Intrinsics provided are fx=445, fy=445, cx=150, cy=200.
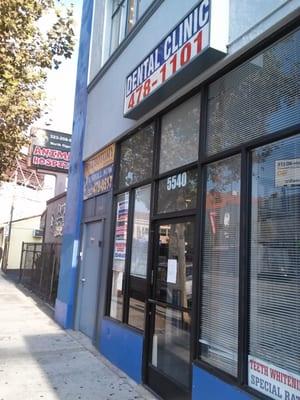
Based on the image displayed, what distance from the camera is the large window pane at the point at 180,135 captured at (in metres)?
5.84

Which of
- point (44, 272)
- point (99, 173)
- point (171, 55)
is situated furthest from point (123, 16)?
point (44, 272)

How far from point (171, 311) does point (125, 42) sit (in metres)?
4.96

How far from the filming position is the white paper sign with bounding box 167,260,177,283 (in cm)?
582

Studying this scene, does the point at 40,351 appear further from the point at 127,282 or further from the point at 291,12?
the point at 291,12

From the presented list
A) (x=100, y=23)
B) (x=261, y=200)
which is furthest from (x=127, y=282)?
(x=100, y=23)

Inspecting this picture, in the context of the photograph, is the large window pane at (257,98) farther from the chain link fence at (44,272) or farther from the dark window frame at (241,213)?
the chain link fence at (44,272)

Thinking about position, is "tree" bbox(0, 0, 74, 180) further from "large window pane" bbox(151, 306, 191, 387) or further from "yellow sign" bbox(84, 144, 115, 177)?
"large window pane" bbox(151, 306, 191, 387)

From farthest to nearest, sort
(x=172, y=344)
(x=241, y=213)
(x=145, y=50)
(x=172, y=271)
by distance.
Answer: (x=145, y=50), (x=172, y=271), (x=172, y=344), (x=241, y=213)

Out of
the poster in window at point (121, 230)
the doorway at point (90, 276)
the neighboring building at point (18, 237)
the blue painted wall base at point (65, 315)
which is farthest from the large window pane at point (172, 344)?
the neighboring building at point (18, 237)

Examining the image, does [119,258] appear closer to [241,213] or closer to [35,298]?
[241,213]

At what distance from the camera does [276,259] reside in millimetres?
4102

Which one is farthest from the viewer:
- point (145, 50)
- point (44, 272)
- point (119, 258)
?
point (44, 272)

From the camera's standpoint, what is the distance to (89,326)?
8.96 metres

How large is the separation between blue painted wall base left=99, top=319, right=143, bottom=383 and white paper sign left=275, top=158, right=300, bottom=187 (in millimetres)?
3413
